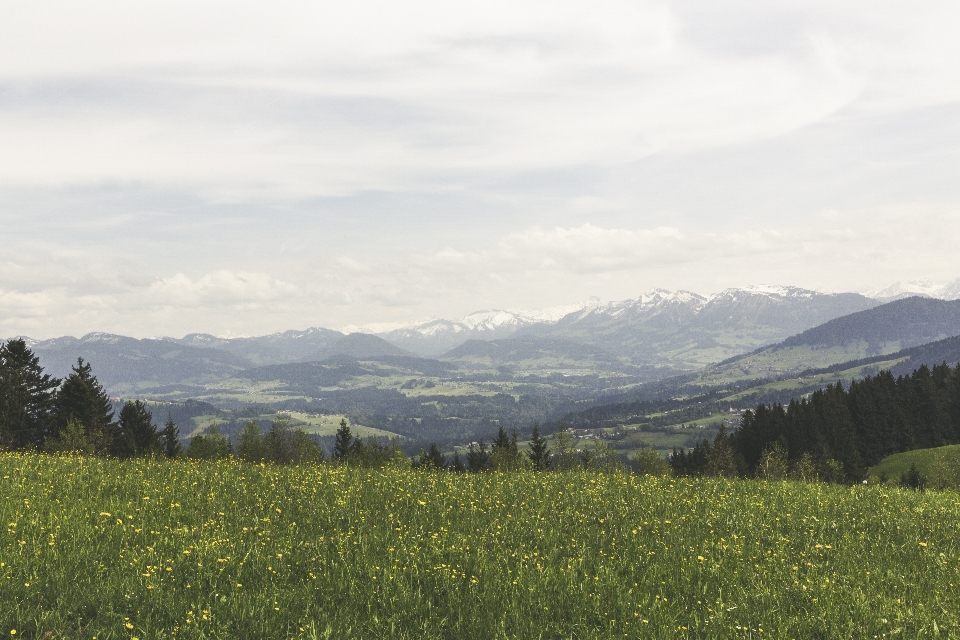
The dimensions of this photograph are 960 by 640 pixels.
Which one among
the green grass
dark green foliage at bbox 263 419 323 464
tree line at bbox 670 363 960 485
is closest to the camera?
the green grass

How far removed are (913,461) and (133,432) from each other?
118032 mm

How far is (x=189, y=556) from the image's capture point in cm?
1015

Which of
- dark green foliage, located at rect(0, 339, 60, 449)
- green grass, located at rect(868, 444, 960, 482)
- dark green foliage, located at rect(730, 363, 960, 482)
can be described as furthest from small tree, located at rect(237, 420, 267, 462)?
green grass, located at rect(868, 444, 960, 482)

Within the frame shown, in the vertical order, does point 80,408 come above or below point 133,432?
above

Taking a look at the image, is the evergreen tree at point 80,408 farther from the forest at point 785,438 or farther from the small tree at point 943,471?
the small tree at point 943,471

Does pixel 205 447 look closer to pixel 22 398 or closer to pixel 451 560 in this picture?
pixel 22 398

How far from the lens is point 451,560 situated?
1060 centimetres

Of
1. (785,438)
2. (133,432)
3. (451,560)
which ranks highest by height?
(451,560)

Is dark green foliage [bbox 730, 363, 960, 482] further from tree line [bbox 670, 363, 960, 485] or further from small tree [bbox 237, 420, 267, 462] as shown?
small tree [bbox 237, 420, 267, 462]

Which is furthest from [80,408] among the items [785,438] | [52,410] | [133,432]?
[785,438]

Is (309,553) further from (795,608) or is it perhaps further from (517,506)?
(795,608)

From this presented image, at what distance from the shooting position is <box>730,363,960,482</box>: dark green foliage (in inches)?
4577

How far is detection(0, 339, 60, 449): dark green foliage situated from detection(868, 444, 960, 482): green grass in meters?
110

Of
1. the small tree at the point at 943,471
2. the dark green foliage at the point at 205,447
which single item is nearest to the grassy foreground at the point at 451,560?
the dark green foliage at the point at 205,447
